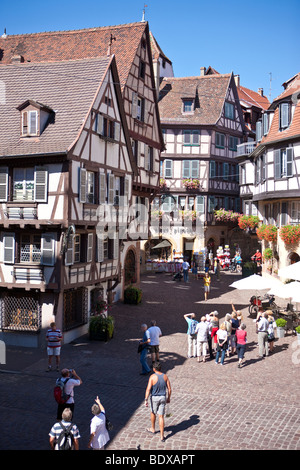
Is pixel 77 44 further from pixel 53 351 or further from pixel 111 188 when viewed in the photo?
pixel 53 351

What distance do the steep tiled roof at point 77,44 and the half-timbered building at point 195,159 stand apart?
15354 millimetres

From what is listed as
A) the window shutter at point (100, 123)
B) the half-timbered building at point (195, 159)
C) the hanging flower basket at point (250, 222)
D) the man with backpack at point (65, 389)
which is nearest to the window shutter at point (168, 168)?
the half-timbered building at point (195, 159)

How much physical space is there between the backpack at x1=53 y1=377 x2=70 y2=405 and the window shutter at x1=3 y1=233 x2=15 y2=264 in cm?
890

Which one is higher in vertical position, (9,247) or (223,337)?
(9,247)

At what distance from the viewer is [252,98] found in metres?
57.4

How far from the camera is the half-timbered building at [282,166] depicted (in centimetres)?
2778

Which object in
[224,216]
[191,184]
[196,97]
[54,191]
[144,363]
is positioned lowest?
[144,363]

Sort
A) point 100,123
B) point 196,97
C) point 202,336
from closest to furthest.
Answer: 1. point 202,336
2. point 100,123
3. point 196,97

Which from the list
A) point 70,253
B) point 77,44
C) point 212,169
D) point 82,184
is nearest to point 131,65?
point 77,44

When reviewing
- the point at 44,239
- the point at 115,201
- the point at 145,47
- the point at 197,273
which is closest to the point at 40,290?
the point at 44,239

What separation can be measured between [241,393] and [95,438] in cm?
582

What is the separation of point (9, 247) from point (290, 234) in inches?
600

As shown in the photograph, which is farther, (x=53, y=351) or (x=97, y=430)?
(x=53, y=351)
